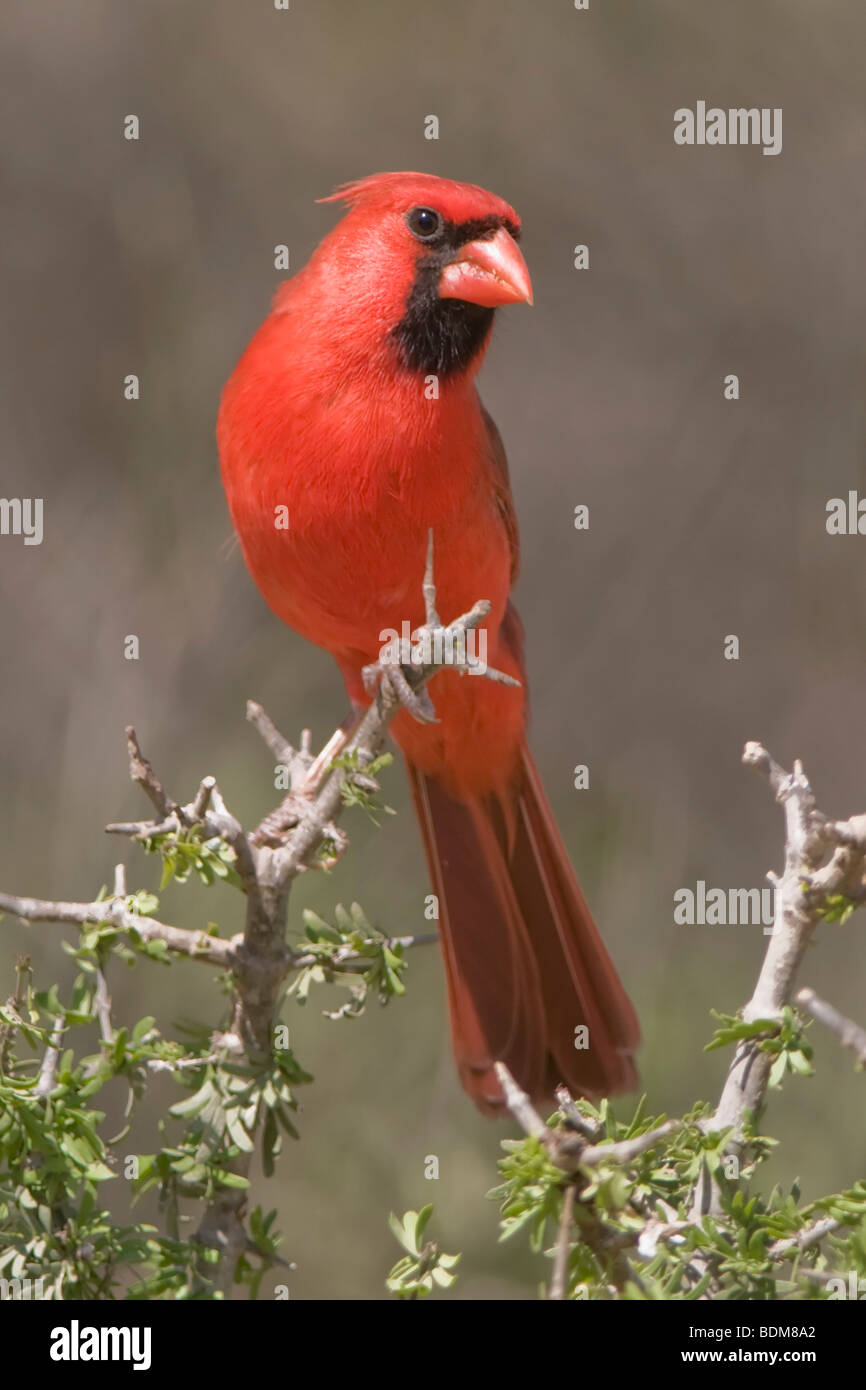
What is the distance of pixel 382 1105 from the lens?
362cm

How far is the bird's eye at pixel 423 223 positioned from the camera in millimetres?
3053

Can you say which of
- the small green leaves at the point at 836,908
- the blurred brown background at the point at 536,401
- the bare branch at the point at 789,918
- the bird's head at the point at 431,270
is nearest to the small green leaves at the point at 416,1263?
the bare branch at the point at 789,918

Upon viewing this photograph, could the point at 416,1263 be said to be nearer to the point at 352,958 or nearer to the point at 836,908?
the point at 352,958

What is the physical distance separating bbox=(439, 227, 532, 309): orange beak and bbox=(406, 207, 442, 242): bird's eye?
0.07 metres

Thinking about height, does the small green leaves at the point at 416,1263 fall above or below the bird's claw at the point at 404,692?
below

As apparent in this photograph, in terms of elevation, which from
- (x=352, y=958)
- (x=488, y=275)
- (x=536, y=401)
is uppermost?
(x=536, y=401)

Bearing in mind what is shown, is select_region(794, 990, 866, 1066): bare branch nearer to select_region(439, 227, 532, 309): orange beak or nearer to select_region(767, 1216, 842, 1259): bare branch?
select_region(767, 1216, 842, 1259): bare branch

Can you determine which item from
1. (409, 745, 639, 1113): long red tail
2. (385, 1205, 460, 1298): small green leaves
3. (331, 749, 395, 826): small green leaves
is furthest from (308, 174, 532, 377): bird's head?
(385, 1205, 460, 1298): small green leaves

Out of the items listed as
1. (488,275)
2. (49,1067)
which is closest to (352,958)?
(49,1067)

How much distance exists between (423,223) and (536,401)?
1.80 m

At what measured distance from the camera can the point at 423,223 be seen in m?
3.06

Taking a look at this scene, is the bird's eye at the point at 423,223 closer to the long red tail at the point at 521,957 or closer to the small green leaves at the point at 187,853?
the long red tail at the point at 521,957

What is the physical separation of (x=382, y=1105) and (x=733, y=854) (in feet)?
3.93

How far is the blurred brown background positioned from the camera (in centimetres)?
410
